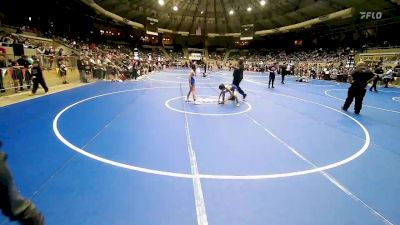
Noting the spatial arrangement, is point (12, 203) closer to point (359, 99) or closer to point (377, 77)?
point (359, 99)

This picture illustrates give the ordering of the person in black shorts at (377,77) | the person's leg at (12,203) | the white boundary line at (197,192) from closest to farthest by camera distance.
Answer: the person's leg at (12,203) → the white boundary line at (197,192) → the person in black shorts at (377,77)

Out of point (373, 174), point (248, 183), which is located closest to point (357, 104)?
point (373, 174)

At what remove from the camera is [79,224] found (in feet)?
10.1

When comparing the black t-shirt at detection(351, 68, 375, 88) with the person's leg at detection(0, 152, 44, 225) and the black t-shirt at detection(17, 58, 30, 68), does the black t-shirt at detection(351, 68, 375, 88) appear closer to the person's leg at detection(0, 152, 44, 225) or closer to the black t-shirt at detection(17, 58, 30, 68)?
the person's leg at detection(0, 152, 44, 225)

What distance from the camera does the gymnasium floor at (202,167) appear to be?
3438 mm

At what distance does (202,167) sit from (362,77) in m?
8.27

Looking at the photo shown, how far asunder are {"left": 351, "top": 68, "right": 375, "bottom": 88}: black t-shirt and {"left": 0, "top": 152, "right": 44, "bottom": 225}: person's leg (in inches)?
429

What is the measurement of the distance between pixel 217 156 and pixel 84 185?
2.49 meters

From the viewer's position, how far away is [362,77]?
999cm

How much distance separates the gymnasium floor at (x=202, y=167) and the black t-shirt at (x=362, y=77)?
1.60 metres

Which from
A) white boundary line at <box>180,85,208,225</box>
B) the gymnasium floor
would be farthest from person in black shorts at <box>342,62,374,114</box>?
white boundary line at <box>180,85,208,225</box>

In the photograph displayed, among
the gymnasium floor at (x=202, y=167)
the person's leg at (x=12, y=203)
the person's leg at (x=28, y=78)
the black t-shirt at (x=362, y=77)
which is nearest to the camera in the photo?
the person's leg at (x=12, y=203)

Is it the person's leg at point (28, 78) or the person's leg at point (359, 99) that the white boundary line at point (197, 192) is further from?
the person's leg at point (28, 78)

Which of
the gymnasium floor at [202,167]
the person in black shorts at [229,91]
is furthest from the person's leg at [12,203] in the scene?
the person in black shorts at [229,91]
